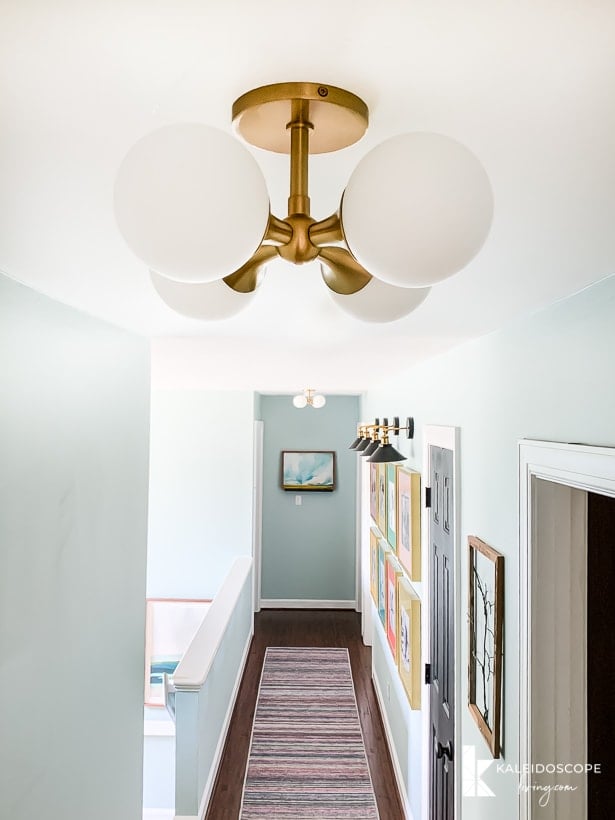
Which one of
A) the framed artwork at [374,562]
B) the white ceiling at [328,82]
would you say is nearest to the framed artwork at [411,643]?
the framed artwork at [374,562]

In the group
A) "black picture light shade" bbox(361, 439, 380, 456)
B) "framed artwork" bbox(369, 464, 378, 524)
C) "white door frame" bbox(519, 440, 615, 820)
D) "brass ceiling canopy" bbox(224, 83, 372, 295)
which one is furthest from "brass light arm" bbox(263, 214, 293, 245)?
"framed artwork" bbox(369, 464, 378, 524)

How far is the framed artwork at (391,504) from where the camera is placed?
12.4ft

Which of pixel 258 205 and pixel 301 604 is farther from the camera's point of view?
pixel 301 604

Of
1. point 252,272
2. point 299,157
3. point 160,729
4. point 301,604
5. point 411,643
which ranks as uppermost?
point 299,157

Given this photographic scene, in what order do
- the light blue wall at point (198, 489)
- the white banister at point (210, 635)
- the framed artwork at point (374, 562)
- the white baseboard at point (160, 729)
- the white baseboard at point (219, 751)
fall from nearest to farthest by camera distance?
the white banister at point (210, 635)
the white baseboard at point (219, 751)
the white baseboard at point (160, 729)
the framed artwork at point (374, 562)
the light blue wall at point (198, 489)

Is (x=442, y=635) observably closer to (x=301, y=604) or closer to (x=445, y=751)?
(x=445, y=751)

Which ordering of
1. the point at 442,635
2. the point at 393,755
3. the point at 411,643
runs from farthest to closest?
the point at 393,755, the point at 411,643, the point at 442,635

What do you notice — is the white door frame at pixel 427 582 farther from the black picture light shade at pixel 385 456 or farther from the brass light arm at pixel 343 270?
the brass light arm at pixel 343 270

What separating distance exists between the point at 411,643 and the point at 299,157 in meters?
2.92

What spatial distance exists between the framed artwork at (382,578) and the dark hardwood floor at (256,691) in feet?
2.81

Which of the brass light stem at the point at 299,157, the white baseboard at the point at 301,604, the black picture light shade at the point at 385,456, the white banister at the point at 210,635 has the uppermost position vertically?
the brass light stem at the point at 299,157

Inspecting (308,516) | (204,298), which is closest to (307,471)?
(308,516)

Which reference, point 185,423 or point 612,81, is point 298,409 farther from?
point 612,81

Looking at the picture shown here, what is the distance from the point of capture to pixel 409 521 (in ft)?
10.7
